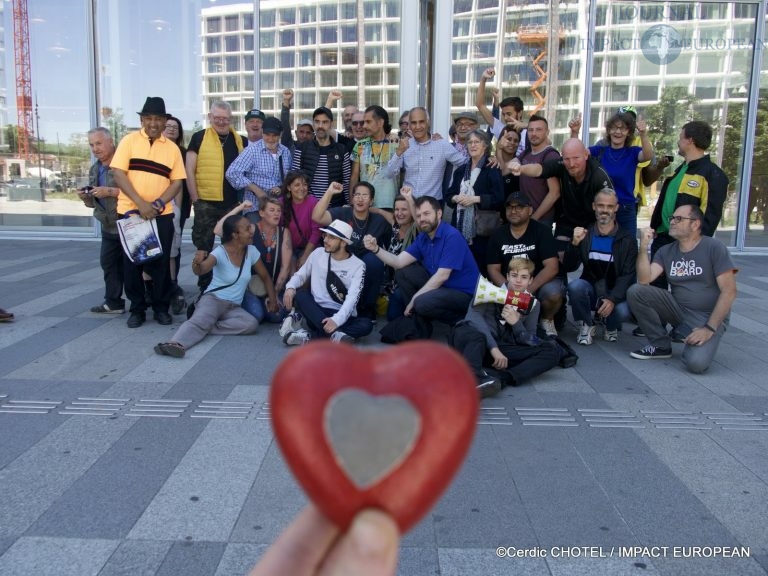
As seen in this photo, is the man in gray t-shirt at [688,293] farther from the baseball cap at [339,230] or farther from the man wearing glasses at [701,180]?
the baseball cap at [339,230]

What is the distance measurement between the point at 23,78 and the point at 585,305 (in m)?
11.1

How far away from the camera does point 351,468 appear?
3.66 ft

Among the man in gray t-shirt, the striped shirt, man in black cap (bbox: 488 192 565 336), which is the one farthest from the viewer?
the striped shirt

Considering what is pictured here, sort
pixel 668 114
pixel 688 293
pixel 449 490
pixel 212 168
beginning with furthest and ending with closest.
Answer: pixel 668 114 → pixel 212 168 → pixel 688 293 → pixel 449 490

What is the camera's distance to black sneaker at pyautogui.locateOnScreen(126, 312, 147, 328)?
641cm

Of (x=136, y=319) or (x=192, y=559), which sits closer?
(x=192, y=559)

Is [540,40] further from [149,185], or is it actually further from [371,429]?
[371,429]

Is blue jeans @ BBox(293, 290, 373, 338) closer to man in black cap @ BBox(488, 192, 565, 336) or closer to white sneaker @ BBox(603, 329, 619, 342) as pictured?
man in black cap @ BBox(488, 192, 565, 336)

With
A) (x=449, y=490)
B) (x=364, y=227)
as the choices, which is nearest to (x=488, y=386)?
(x=449, y=490)

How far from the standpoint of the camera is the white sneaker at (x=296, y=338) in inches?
230

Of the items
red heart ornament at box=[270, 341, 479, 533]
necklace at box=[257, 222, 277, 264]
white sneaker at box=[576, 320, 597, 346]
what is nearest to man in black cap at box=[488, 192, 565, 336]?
white sneaker at box=[576, 320, 597, 346]

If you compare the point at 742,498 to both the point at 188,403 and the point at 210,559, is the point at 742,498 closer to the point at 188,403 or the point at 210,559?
the point at 210,559

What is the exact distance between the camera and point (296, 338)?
5.85 meters

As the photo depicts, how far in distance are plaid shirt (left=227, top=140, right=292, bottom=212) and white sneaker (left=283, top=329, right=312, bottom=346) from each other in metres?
1.65
